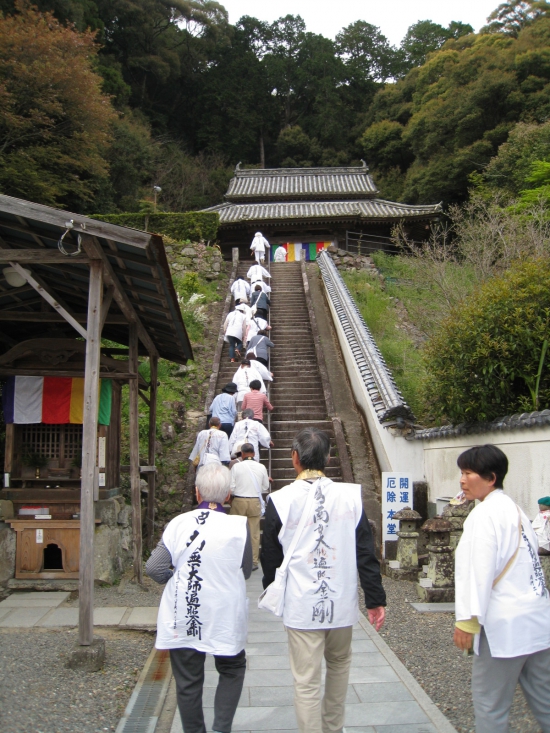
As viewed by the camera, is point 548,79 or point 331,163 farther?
point 331,163

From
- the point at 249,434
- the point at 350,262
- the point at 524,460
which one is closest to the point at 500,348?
the point at 524,460

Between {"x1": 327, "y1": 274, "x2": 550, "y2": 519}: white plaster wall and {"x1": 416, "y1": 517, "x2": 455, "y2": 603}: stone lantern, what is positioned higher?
{"x1": 327, "y1": 274, "x2": 550, "y2": 519}: white plaster wall

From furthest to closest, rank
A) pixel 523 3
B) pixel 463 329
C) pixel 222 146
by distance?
pixel 222 146, pixel 523 3, pixel 463 329

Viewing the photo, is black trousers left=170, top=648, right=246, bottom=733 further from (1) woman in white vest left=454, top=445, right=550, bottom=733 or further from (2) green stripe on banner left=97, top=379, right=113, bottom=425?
(2) green stripe on banner left=97, top=379, right=113, bottom=425

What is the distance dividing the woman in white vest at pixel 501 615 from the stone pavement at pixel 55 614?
149 inches

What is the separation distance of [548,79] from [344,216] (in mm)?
12816

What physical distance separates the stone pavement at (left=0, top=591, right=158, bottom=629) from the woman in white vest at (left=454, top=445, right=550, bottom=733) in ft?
12.4

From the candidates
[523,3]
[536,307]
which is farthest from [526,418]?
[523,3]

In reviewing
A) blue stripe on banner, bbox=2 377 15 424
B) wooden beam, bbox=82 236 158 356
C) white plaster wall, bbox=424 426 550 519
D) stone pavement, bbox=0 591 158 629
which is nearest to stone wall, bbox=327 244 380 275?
wooden beam, bbox=82 236 158 356

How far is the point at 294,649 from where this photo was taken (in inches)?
133

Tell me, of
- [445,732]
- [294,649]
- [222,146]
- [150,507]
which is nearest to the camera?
[294,649]

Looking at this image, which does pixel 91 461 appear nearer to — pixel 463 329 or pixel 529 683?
pixel 529 683

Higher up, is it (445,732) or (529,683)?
(529,683)

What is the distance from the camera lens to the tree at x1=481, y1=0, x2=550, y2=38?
123 ft
